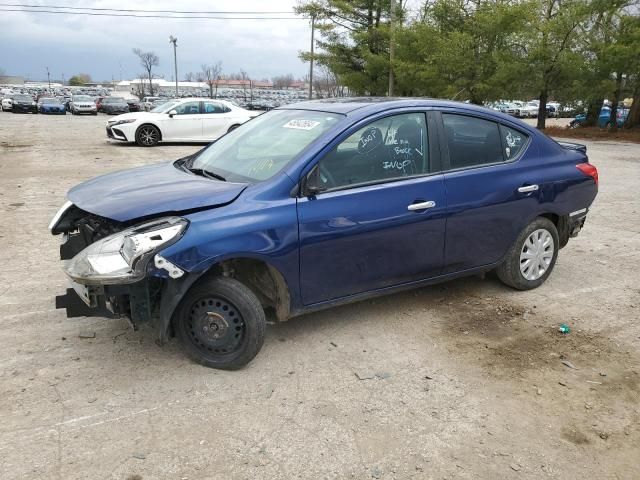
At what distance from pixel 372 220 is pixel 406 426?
137 centimetres

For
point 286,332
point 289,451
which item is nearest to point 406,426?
A: point 289,451

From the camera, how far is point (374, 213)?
3686 mm

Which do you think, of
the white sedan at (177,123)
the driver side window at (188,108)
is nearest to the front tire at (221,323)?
the white sedan at (177,123)

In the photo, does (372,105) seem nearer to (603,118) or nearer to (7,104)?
(603,118)

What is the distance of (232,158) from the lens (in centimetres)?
413

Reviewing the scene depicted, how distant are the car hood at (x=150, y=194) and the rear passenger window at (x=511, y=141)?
2303 mm

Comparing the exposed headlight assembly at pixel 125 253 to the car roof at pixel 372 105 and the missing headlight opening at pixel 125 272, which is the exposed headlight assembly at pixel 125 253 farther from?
the car roof at pixel 372 105

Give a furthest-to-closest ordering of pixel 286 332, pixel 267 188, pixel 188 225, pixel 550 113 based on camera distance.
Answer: pixel 550 113 → pixel 286 332 → pixel 267 188 → pixel 188 225

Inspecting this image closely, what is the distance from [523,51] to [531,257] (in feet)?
77.5

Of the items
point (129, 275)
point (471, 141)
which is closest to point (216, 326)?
point (129, 275)

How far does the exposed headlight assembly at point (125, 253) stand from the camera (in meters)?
3.01

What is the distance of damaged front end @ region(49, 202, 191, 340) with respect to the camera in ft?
9.91

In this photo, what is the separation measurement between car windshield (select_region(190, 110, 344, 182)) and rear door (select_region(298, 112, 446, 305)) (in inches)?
11.2

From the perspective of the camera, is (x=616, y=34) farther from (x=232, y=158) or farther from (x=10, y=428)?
(x=10, y=428)
